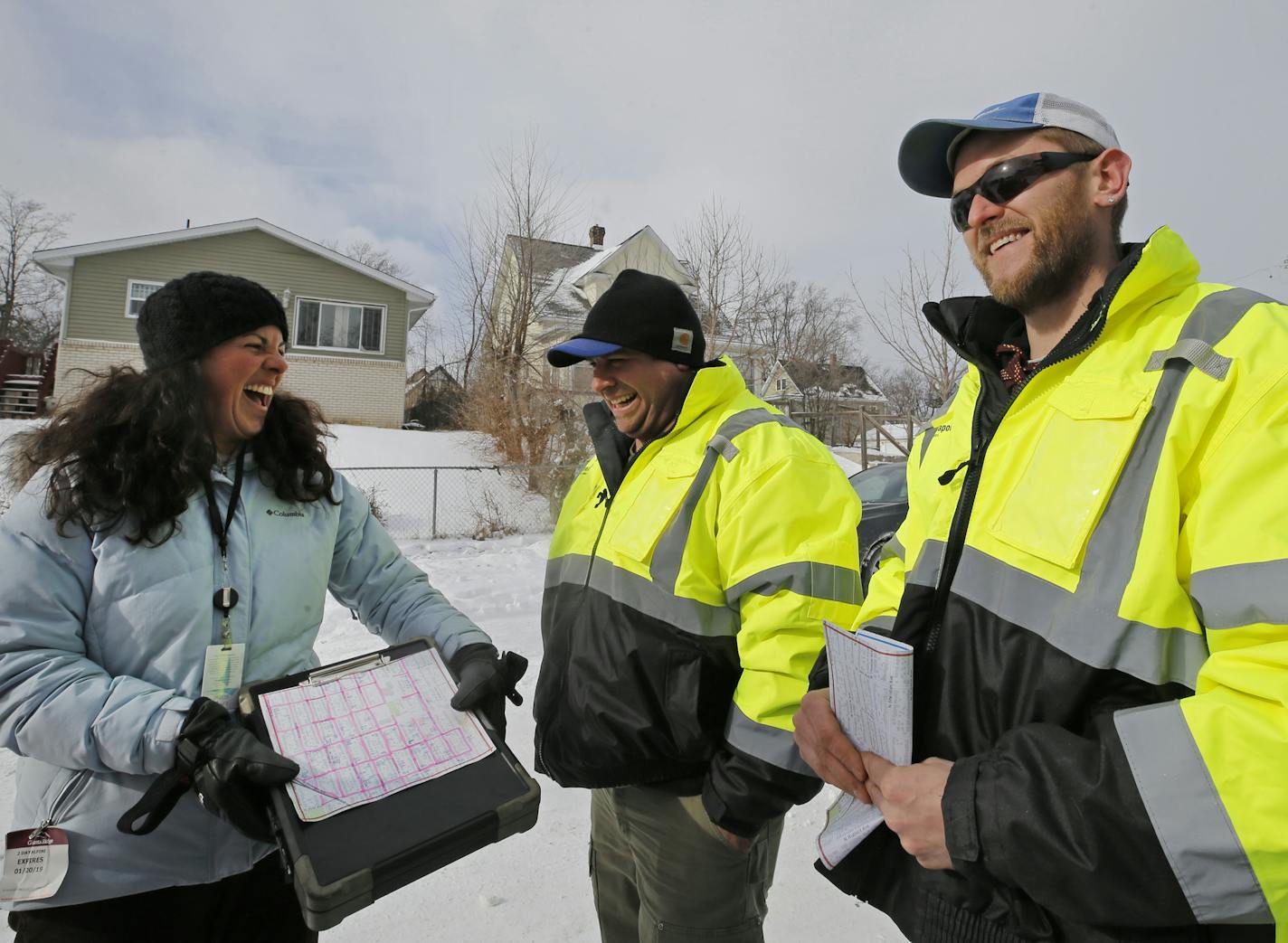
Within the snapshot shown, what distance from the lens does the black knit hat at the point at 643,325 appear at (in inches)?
93.4

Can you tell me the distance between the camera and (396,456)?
16.5 m

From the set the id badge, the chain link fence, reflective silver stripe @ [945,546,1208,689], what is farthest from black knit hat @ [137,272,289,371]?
the chain link fence

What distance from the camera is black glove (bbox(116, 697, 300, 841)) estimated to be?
1.50m

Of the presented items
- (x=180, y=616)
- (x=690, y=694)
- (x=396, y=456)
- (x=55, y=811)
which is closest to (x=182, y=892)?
(x=55, y=811)

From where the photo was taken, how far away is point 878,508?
22.6 feet

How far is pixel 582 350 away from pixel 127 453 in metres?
1.37

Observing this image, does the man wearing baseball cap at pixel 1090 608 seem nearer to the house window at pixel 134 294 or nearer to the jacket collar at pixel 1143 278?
the jacket collar at pixel 1143 278

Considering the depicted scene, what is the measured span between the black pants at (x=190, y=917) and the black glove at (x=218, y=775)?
30 cm

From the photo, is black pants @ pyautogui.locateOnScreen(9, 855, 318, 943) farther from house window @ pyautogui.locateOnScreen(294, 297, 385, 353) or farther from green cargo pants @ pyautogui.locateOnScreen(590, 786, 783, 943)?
house window @ pyautogui.locateOnScreen(294, 297, 385, 353)

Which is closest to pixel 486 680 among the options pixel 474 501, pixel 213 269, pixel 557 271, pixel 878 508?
pixel 878 508

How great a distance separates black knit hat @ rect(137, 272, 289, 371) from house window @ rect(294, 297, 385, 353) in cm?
1931

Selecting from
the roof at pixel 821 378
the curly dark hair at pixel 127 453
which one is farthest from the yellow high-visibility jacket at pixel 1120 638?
the roof at pixel 821 378

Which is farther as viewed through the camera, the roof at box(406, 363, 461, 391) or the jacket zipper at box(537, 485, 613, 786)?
the roof at box(406, 363, 461, 391)

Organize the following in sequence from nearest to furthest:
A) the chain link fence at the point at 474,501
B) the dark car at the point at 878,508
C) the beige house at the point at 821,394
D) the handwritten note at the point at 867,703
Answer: the handwritten note at the point at 867,703
the dark car at the point at 878,508
the chain link fence at the point at 474,501
the beige house at the point at 821,394
